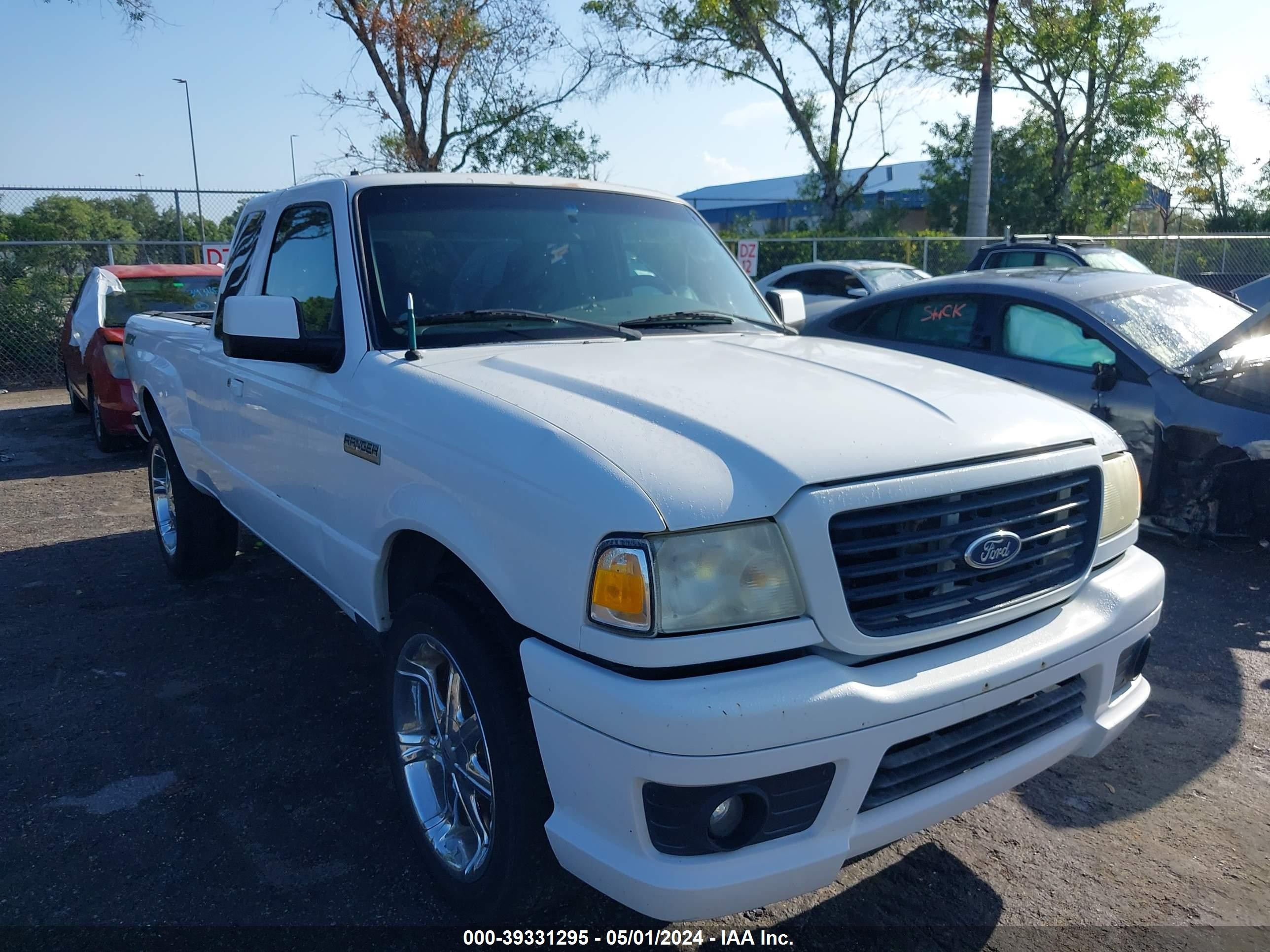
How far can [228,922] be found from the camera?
2693mm

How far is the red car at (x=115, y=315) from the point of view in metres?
8.74

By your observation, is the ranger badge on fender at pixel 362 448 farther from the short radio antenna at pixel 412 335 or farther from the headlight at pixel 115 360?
the headlight at pixel 115 360

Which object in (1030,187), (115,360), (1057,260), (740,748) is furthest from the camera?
(1030,187)

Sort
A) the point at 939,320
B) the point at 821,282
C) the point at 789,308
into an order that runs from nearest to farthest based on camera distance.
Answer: the point at 789,308 → the point at 939,320 → the point at 821,282

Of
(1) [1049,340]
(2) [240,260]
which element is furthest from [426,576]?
(1) [1049,340]

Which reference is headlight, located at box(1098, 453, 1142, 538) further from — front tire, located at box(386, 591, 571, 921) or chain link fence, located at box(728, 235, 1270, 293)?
chain link fence, located at box(728, 235, 1270, 293)

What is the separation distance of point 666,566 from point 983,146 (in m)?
19.5

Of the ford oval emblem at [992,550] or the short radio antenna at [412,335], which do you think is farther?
the short radio antenna at [412,335]

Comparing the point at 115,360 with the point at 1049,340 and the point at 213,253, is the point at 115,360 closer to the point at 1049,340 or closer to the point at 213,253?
the point at 213,253

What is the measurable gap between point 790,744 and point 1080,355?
4.73 meters

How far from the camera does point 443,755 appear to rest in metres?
2.78

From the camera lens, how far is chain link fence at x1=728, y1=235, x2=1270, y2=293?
2025cm

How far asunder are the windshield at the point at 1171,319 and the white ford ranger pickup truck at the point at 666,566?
310 cm

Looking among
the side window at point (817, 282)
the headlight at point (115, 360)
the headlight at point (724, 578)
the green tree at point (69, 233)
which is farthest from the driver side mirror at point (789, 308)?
the green tree at point (69, 233)
